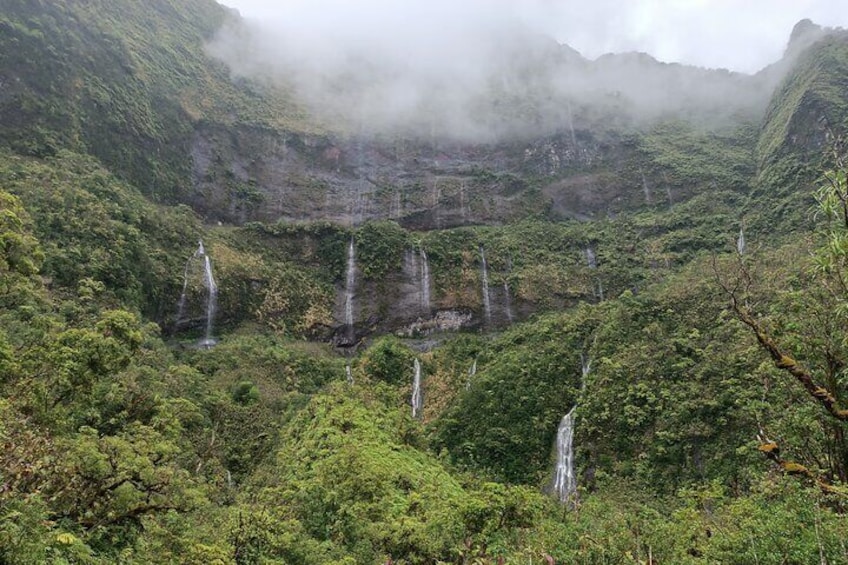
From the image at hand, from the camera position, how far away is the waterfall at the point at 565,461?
23891 millimetres

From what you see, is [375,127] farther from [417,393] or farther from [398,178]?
[417,393]

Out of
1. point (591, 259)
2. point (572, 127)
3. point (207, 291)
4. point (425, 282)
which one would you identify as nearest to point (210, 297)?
point (207, 291)

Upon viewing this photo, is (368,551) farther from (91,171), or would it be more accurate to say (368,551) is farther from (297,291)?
(91,171)

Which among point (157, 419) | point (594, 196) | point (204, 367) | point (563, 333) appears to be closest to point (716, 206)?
point (594, 196)

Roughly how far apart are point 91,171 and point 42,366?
3322 cm

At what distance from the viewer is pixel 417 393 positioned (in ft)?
118

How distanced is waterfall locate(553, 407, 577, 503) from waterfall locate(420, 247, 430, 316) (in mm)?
20748

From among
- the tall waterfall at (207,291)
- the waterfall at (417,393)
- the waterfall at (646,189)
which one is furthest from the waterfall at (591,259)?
the tall waterfall at (207,291)

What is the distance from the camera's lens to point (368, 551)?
15242 mm

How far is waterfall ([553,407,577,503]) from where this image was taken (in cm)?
2389

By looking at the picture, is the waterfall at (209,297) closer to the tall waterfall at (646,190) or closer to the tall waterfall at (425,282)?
the tall waterfall at (425,282)

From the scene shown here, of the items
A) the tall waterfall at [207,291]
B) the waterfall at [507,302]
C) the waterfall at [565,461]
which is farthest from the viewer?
the waterfall at [507,302]

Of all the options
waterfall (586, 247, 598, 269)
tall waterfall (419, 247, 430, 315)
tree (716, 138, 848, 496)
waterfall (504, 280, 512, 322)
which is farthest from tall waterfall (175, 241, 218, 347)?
tree (716, 138, 848, 496)

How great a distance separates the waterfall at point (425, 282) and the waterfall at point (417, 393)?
27.9ft
